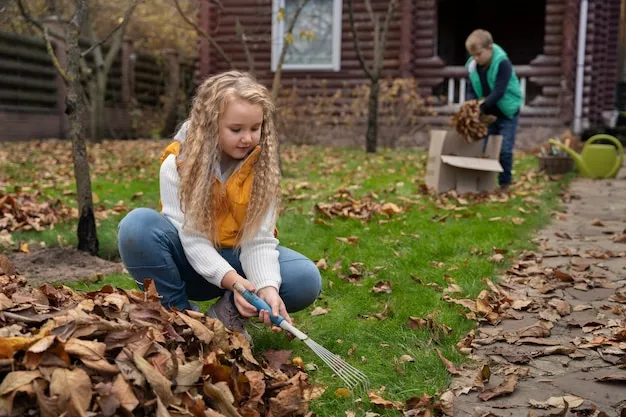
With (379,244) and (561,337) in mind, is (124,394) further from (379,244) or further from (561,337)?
(379,244)

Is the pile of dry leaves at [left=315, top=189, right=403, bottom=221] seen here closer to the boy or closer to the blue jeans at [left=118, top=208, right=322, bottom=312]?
the boy

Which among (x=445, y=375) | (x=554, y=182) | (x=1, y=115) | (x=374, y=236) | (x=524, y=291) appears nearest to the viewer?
(x=445, y=375)

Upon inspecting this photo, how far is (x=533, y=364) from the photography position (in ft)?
9.18

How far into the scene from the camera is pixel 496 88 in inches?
263

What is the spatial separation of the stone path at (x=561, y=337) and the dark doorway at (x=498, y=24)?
13.5 metres

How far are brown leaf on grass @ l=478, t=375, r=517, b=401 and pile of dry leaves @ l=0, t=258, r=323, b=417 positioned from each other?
1.86ft

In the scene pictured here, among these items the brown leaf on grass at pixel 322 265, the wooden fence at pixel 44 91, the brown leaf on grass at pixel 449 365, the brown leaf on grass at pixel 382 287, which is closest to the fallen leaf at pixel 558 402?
the brown leaf on grass at pixel 449 365

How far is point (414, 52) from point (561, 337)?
10.9m

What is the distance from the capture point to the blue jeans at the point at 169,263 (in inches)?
111

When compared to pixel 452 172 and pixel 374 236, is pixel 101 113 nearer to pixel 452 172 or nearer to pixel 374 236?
pixel 452 172

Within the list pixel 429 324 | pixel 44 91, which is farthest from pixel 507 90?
pixel 44 91

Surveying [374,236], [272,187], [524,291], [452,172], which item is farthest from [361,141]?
[272,187]

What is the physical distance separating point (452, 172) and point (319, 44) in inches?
304

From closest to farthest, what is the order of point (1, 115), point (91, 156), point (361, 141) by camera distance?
point (91, 156) → point (1, 115) → point (361, 141)
